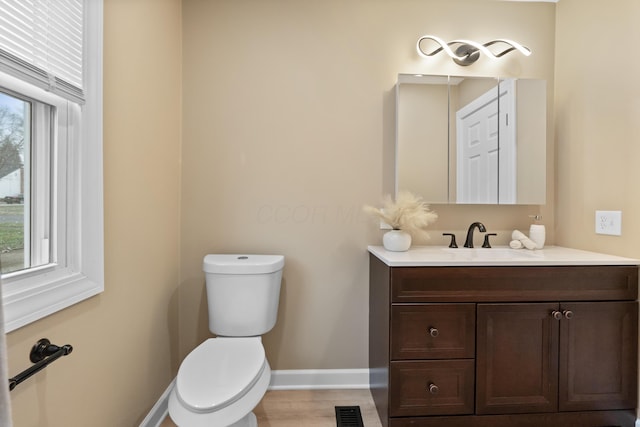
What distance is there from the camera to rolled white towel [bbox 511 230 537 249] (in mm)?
1914

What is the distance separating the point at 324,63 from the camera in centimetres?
200

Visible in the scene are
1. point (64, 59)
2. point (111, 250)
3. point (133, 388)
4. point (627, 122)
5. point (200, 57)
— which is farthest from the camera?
point (200, 57)

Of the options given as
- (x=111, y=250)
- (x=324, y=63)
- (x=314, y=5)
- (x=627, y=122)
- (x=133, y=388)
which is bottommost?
(x=133, y=388)

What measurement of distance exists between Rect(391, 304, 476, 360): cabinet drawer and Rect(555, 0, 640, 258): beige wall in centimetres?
86

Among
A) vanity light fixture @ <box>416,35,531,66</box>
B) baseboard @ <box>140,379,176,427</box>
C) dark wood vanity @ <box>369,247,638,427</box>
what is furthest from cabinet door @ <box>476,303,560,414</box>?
baseboard @ <box>140,379,176,427</box>

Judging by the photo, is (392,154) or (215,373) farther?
(392,154)

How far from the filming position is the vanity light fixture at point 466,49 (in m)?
1.96

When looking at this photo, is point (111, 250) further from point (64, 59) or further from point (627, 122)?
point (627, 122)

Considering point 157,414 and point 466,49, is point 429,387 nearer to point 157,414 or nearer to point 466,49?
point 157,414

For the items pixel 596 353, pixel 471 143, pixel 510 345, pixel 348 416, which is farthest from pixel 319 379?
pixel 471 143

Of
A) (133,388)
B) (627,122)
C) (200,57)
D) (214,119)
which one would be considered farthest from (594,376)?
(200,57)

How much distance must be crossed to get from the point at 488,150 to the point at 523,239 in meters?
0.55

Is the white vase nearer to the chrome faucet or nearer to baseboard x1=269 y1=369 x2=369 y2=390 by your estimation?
the chrome faucet

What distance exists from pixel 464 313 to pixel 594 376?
67cm
